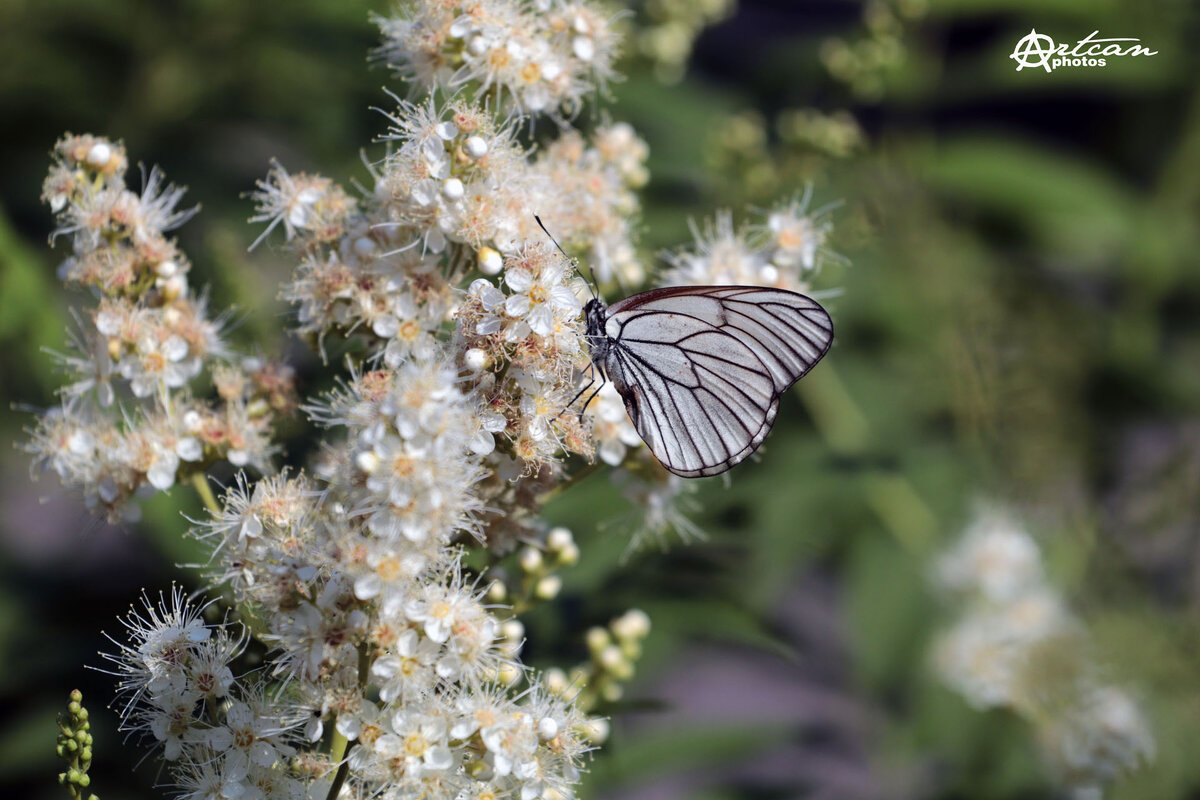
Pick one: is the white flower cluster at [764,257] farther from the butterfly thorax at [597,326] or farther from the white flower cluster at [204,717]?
the white flower cluster at [204,717]

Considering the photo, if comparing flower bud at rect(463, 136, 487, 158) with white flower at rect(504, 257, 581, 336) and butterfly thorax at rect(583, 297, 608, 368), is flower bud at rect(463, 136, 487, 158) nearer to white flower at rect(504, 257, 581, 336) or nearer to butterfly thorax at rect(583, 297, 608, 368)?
white flower at rect(504, 257, 581, 336)

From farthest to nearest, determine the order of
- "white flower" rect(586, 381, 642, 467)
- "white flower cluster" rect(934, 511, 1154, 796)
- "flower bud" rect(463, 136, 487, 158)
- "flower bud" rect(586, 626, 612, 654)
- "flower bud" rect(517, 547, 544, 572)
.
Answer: "white flower cluster" rect(934, 511, 1154, 796) < "flower bud" rect(586, 626, 612, 654) < "flower bud" rect(517, 547, 544, 572) < "white flower" rect(586, 381, 642, 467) < "flower bud" rect(463, 136, 487, 158)

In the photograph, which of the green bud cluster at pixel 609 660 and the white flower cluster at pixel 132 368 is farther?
the green bud cluster at pixel 609 660

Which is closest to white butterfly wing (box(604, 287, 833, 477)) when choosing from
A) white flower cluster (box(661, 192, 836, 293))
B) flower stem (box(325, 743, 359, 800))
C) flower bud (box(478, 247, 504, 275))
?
white flower cluster (box(661, 192, 836, 293))

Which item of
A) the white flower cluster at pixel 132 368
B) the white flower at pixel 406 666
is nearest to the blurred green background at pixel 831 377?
the white flower cluster at pixel 132 368

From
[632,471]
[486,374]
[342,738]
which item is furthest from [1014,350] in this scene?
[342,738]

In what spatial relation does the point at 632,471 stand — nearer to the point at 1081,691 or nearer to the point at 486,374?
the point at 486,374
